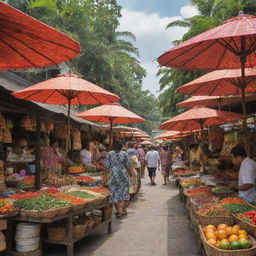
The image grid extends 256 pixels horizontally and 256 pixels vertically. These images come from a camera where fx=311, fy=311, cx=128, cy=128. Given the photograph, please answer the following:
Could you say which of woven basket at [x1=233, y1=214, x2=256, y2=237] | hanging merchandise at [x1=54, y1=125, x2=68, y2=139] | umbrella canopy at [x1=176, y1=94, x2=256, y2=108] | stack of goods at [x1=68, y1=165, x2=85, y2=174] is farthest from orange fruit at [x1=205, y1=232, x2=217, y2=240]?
hanging merchandise at [x1=54, y1=125, x2=68, y2=139]

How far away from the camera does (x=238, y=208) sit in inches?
180

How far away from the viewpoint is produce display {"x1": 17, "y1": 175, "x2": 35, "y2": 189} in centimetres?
773

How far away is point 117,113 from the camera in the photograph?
879cm

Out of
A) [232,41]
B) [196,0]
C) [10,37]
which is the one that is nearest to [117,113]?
[232,41]

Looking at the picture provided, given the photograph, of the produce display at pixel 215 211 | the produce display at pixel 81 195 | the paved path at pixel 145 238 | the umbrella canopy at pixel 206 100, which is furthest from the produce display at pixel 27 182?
the produce display at pixel 215 211

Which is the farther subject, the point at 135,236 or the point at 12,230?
the point at 135,236

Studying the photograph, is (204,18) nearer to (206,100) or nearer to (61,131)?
(206,100)

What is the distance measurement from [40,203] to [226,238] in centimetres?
280

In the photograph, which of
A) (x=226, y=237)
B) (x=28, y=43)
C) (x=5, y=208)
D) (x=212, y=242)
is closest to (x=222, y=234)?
(x=226, y=237)

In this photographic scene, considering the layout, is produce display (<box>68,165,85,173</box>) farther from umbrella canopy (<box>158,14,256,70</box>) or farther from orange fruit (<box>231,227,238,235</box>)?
orange fruit (<box>231,227,238,235</box>)

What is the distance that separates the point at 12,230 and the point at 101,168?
702 cm

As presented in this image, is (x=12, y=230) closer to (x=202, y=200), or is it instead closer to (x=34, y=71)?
(x=202, y=200)

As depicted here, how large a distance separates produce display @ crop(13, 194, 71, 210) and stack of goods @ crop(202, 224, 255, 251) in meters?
2.26

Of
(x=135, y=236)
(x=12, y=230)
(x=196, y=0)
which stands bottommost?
(x=135, y=236)
